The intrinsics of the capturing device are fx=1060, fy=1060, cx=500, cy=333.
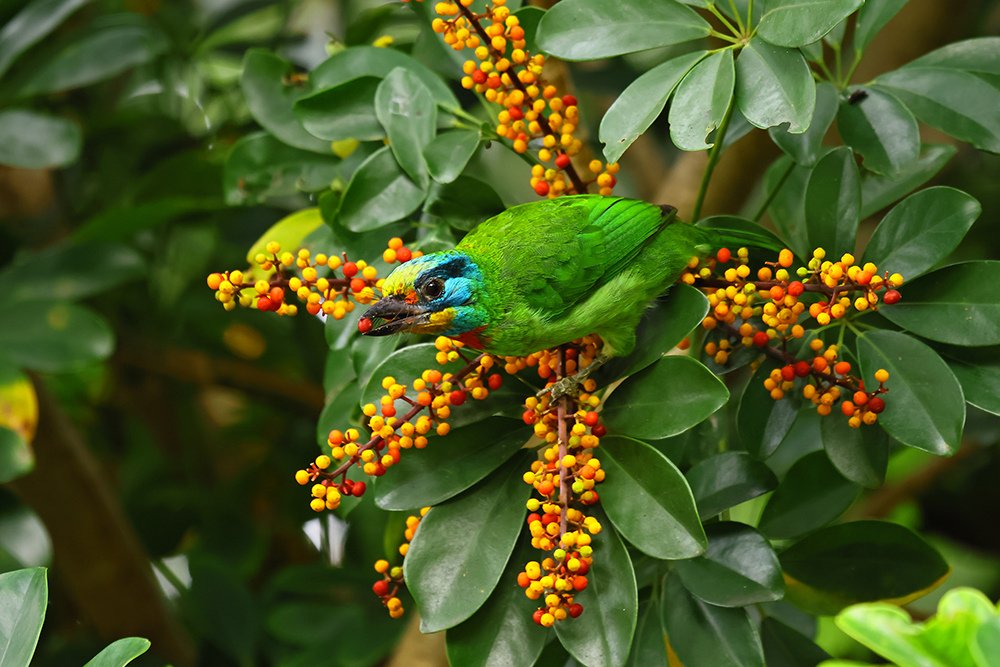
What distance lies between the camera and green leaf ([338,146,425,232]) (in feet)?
4.65

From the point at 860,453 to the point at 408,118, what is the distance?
2.39 feet

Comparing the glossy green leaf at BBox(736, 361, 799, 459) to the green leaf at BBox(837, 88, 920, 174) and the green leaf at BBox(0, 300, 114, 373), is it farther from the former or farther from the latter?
the green leaf at BBox(0, 300, 114, 373)

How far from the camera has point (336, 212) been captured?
4.64ft

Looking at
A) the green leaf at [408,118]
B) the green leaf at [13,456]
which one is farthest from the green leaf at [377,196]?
the green leaf at [13,456]

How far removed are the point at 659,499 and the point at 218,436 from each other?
6.64 feet

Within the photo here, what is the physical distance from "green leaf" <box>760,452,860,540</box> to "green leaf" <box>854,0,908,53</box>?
0.58m

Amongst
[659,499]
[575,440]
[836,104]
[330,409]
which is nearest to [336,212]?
[330,409]

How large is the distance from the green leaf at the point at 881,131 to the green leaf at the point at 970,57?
0.42ft

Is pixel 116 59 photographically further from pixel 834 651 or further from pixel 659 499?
pixel 834 651

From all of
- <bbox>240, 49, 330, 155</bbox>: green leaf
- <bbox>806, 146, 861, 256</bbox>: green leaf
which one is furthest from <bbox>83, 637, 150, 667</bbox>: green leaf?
<bbox>806, 146, 861, 256</bbox>: green leaf

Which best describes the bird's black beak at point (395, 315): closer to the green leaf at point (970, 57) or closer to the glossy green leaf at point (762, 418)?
the glossy green leaf at point (762, 418)

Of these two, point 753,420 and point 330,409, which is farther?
point 330,409

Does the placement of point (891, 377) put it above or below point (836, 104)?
below

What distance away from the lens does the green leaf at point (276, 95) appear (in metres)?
1.66
